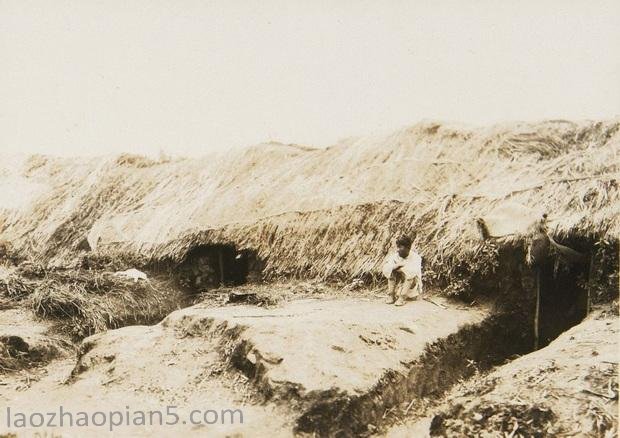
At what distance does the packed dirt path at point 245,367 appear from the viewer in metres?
5.17

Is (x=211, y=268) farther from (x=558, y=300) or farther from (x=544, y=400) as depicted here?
(x=544, y=400)

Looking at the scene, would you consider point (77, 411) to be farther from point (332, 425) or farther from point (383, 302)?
point (383, 302)

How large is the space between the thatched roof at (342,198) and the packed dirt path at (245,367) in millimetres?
1449

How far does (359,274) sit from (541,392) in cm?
380

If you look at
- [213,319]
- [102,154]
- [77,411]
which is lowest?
[77,411]

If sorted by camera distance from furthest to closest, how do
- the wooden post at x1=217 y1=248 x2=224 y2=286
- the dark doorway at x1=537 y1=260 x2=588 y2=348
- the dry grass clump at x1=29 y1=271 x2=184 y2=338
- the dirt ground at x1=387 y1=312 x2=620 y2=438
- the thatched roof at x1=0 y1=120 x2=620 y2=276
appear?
the wooden post at x1=217 y1=248 x2=224 y2=286 < the dry grass clump at x1=29 y1=271 x2=184 y2=338 < the thatched roof at x1=0 y1=120 x2=620 y2=276 < the dark doorway at x1=537 y1=260 x2=588 y2=348 < the dirt ground at x1=387 y1=312 x2=620 y2=438

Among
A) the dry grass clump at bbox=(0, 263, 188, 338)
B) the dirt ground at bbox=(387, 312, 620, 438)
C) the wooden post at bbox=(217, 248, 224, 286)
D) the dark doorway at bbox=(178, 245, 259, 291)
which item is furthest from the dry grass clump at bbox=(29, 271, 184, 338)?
the dirt ground at bbox=(387, 312, 620, 438)

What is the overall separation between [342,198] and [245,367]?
4066 millimetres

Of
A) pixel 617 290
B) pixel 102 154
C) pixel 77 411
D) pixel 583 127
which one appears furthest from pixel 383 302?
pixel 102 154

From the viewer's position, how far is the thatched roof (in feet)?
25.6

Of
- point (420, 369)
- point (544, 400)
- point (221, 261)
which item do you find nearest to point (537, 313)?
point (420, 369)

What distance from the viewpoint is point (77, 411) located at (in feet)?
18.6

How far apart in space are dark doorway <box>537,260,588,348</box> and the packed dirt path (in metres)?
0.73

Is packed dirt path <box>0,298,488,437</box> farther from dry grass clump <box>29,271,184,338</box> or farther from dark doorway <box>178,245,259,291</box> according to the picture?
dark doorway <box>178,245,259,291</box>
